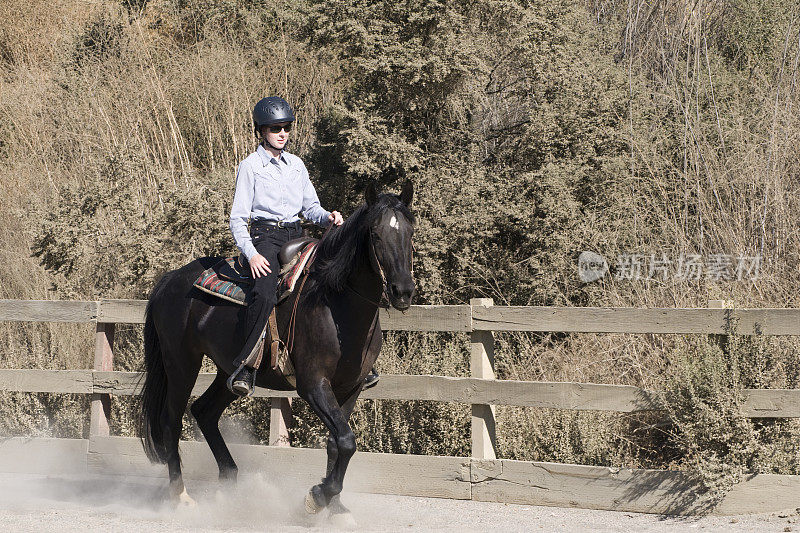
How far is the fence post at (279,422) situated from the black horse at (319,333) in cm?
60

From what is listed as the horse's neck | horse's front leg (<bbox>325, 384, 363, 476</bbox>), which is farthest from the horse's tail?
the horse's neck

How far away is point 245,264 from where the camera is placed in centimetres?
634

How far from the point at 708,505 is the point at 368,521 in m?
2.23

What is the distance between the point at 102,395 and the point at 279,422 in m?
1.85

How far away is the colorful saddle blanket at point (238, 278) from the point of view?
19.7 feet

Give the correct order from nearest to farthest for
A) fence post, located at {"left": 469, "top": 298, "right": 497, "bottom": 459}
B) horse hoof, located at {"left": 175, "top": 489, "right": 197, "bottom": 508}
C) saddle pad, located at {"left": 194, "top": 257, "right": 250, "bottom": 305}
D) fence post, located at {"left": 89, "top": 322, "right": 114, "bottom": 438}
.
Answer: saddle pad, located at {"left": 194, "top": 257, "right": 250, "bottom": 305}
horse hoof, located at {"left": 175, "top": 489, "right": 197, "bottom": 508}
fence post, located at {"left": 469, "top": 298, "right": 497, "bottom": 459}
fence post, located at {"left": 89, "top": 322, "right": 114, "bottom": 438}

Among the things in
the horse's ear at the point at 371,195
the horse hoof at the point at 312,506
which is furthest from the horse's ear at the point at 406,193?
the horse hoof at the point at 312,506

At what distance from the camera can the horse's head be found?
5059mm

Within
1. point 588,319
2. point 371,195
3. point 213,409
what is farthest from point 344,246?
point 213,409

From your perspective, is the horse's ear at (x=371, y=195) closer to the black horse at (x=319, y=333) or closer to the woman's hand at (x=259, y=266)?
the black horse at (x=319, y=333)

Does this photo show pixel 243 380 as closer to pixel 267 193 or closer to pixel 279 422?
pixel 267 193

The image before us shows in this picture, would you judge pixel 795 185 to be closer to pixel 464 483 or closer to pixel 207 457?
pixel 464 483

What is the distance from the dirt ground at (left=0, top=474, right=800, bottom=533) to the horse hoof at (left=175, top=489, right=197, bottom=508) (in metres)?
0.05

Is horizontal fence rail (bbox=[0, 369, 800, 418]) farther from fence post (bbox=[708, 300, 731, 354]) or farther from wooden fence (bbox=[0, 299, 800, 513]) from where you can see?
fence post (bbox=[708, 300, 731, 354])
